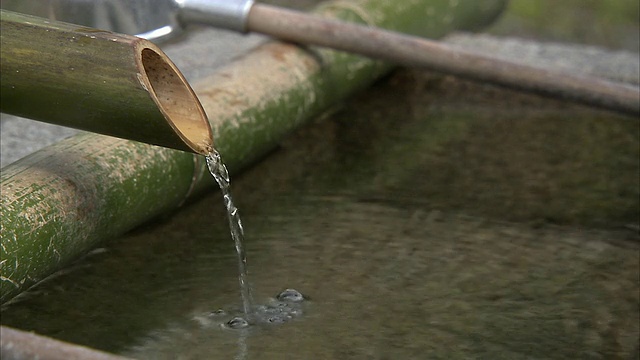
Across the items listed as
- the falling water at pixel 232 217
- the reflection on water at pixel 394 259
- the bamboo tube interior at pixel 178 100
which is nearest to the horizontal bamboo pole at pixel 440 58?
the reflection on water at pixel 394 259

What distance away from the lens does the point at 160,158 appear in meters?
3.12

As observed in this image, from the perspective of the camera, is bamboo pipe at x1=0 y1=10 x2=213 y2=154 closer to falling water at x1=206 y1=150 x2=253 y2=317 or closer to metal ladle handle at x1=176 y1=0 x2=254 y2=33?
falling water at x1=206 y1=150 x2=253 y2=317

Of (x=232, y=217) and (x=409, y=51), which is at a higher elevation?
(x=409, y=51)

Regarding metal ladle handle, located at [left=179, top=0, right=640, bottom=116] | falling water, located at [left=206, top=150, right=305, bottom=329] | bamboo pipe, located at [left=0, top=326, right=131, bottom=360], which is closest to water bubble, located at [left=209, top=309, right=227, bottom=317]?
falling water, located at [left=206, top=150, right=305, bottom=329]

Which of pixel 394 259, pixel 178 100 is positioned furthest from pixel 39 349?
pixel 394 259

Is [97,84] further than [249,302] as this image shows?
No

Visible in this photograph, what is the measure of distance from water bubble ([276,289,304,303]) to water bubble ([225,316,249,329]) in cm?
16

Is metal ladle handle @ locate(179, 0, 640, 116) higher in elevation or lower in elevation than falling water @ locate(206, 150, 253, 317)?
higher

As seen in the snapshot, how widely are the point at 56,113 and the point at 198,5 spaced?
4.62ft

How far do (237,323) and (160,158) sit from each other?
0.65 metres

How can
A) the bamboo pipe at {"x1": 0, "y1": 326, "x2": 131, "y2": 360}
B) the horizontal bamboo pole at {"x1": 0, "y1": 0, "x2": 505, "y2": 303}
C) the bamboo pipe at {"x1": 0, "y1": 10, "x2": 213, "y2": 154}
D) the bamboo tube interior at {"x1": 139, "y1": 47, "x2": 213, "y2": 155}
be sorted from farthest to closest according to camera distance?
the horizontal bamboo pole at {"x1": 0, "y1": 0, "x2": 505, "y2": 303}
the bamboo tube interior at {"x1": 139, "y1": 47, "x2": 213, "y2": 155}
the bamboo pipe at {"x1": 0, "y1": 10, "x2": 213, "y2": 154}
the bamboo pipe at {"x1": 0, "y1": 326, "x2": 131, "y2": 360}

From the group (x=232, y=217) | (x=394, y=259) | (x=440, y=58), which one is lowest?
→ (x=394, y=259)

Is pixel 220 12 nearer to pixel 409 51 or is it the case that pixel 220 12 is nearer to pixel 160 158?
pixel 409 51

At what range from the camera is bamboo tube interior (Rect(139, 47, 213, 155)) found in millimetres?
2506
